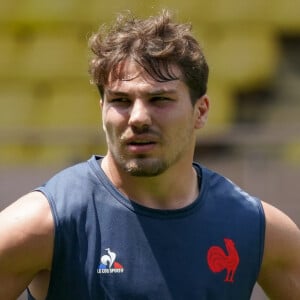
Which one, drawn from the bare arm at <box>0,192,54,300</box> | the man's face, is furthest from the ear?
the bare arm at <box>0,192,54,300</box>

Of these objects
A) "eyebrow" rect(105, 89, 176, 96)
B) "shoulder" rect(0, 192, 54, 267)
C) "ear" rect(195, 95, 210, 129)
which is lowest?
"shoulder" rect(0, 192, 54, 267)

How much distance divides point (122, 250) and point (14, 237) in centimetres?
37

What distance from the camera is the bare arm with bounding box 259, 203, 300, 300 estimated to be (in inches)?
155

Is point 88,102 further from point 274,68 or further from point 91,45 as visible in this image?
point 91,45

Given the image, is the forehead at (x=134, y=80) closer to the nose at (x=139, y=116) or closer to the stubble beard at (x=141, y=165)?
the nose at (x=139, y=116)

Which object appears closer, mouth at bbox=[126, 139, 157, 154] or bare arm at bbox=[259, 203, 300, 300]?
mouth at bbox=[126, 139, 157, 154]

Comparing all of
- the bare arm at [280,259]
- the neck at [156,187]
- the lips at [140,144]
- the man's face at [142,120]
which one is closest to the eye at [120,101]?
the man's face at [142,120]

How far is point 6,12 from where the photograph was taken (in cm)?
877

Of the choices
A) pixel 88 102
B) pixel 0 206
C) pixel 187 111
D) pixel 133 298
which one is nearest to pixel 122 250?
pixel 133 298

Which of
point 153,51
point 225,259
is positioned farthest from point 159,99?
point 225,259

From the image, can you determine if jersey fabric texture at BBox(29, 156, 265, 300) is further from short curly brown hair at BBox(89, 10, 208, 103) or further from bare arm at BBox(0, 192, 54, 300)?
short curly brown hair at BBox(89, 10, 208, 103)

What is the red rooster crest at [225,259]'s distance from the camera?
3773mm

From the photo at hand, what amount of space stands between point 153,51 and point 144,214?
508 mm

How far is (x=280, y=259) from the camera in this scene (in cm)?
396
